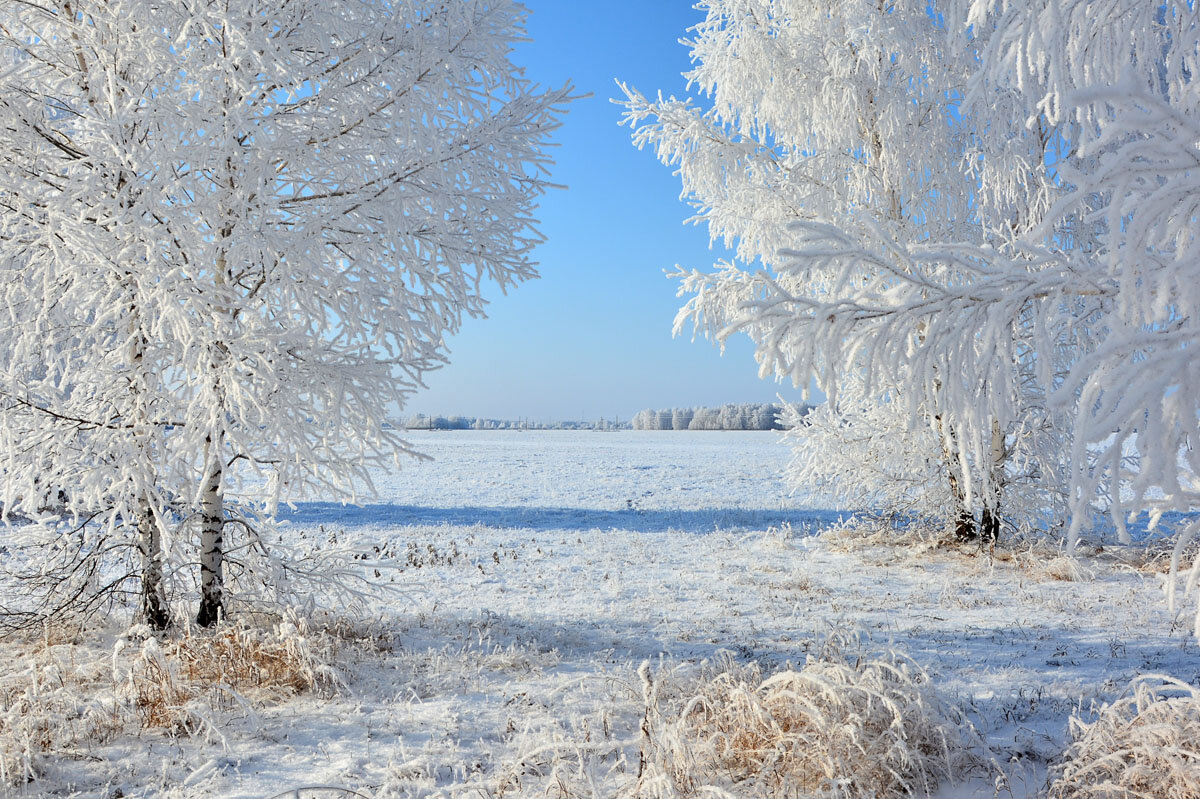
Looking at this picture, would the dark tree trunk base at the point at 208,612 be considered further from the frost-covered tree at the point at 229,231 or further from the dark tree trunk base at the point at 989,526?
the dark tree trunk base at the point at 989,526

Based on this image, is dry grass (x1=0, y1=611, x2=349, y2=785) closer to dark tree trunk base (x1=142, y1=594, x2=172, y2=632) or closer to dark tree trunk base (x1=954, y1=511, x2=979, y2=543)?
dark tree trunk base (x1=142, y1=594, x2=172, y2=632)

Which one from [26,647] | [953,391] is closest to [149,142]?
[26,647]

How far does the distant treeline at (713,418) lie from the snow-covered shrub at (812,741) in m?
61.8

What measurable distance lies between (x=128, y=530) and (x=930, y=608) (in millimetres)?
7550

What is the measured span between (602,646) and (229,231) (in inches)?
174

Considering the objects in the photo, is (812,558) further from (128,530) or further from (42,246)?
(42,246)

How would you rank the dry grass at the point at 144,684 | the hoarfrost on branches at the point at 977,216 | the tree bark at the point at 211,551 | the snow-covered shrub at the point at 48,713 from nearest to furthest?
the hoarfrost on branches at the point at 977,216
the snow-covered shrub at the point at 48,713
the dry grass at the point at 144,684
the tree bark at the point at 211,551

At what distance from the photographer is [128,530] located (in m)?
5.89

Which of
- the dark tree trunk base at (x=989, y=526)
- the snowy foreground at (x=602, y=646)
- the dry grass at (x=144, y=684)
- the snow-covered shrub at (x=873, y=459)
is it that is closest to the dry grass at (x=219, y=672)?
the dry grass at (x=144, y=684)

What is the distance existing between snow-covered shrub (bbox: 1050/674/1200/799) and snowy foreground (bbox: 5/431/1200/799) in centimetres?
35

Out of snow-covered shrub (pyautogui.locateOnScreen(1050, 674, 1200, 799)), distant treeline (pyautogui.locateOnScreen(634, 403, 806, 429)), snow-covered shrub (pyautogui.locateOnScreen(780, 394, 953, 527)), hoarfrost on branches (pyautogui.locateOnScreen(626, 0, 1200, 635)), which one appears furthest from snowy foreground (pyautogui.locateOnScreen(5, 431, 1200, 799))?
distant treeline (pyautogui.locateOnScreen(634, 403, 806, 429))

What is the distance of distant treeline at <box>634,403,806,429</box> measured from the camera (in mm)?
71250

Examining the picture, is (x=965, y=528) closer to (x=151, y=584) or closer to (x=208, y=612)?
(x=208, y=612)

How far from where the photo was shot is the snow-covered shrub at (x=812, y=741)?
3.13 meters
